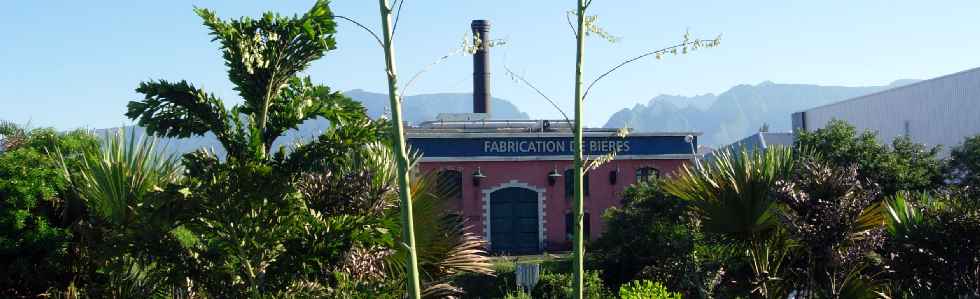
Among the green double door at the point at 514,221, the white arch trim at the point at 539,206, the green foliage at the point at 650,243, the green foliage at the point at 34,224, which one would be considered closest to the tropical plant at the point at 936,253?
the green foliage at the point at 650,243

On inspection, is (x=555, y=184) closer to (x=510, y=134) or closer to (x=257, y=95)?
(x=510, y=134)

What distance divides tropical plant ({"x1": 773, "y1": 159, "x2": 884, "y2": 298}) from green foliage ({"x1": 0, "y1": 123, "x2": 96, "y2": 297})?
6840mm

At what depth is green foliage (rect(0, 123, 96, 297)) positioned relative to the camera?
922cm

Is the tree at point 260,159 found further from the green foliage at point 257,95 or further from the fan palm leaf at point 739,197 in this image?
the fan palm leaf at point 739,197

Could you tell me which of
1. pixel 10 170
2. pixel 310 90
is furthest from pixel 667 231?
pixel 310 90

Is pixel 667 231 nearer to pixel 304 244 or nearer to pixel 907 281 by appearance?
pixel 907 281

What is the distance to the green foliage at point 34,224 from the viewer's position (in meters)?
9.22

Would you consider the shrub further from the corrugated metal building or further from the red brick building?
the corrugated metal building

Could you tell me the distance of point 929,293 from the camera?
7824mm

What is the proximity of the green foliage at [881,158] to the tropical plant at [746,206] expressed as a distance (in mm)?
20706

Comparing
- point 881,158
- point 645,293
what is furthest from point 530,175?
point 645,293

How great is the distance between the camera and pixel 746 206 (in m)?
7.71

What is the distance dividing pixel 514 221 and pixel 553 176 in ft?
8.83

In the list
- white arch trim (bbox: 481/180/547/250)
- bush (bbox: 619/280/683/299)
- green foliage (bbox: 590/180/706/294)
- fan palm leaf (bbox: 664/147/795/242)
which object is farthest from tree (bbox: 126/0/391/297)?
white arch trim (bbox: 481/180/547/250)
